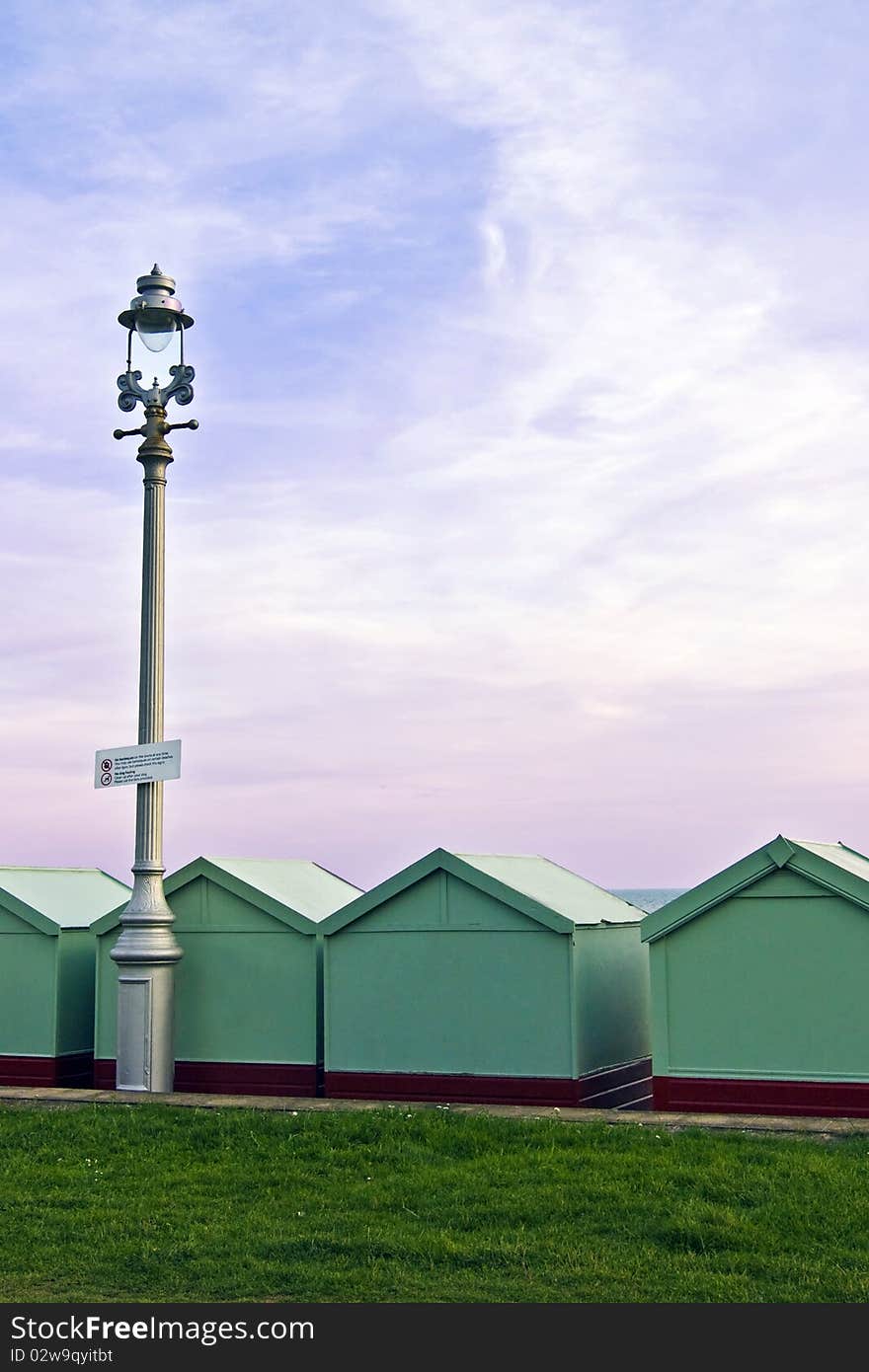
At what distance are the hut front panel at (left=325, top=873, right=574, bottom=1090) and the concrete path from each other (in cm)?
59

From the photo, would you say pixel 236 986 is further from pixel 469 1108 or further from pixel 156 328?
pixel 156 328

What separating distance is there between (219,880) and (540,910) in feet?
14.5

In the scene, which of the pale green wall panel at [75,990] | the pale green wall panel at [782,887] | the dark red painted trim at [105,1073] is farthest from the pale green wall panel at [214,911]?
the pale green wall panel at [782,887]

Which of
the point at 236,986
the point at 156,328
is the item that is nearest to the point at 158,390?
the point at 156,328

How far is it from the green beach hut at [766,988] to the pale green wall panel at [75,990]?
8166 mm

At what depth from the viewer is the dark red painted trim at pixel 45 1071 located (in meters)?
19.7

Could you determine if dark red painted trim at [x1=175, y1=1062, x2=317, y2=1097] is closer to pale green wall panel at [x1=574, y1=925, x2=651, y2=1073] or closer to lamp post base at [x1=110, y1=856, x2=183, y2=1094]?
lamp post base at [x1=110, y1=856, x2=183, y2=1094]

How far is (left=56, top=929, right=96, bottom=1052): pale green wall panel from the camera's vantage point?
1984cm

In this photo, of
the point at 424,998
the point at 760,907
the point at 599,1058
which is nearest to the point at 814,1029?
the point at 760,907

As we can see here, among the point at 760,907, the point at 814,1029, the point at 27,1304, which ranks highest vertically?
the point at 760,907

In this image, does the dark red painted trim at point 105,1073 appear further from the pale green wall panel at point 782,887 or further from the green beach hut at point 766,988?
the pale green wall panel at point 782,887

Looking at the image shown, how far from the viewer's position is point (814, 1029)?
15836 millimetres

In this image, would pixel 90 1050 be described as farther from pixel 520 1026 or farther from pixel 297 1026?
pixel 520 1026

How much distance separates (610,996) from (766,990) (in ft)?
8.44
